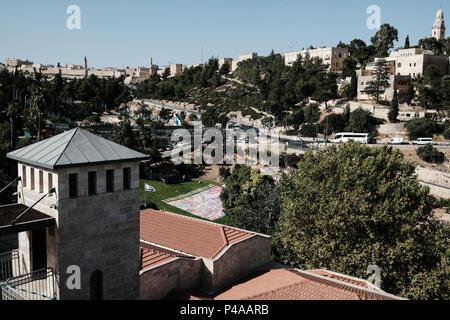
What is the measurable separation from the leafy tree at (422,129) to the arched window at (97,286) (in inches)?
2263

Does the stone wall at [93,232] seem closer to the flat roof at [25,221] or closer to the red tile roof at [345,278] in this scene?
the flat roof at [25,221]

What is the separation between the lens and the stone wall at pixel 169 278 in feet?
43.0

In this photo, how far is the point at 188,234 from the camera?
61.3 ft

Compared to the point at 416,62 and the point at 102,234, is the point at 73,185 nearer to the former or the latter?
the point at 102,234

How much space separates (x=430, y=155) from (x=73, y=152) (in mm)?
49787

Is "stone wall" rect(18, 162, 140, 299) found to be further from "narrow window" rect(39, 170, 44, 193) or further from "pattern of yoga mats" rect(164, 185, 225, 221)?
"pattern of yoga mats" rect(164, 185, 225, 221)

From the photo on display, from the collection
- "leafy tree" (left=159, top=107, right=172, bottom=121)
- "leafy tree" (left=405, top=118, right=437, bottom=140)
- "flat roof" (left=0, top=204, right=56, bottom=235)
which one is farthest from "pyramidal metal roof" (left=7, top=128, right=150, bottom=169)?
"leafy tree" (left=159, top=107, right=172, bottom=121)

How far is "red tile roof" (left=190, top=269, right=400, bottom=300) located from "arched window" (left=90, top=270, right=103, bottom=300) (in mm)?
5299

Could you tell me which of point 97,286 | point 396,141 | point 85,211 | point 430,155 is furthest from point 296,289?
point 396,141

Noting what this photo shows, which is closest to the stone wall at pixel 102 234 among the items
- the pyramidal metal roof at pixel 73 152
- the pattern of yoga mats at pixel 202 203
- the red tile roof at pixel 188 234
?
the pyramidal metal roof at pixel 73 152
